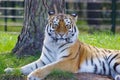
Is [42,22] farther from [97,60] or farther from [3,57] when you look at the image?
[97,60]

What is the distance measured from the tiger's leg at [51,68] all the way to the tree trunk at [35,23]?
1.38m

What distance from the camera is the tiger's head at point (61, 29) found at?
6.05 meters

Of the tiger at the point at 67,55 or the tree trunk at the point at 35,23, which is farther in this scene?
the tree trunk at the point at 35,23

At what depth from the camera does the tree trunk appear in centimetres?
743

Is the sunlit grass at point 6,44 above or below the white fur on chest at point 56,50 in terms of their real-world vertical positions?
below

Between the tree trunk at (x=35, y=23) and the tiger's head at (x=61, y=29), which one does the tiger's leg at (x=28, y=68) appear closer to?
the tiger's head at (x=61, y=29)

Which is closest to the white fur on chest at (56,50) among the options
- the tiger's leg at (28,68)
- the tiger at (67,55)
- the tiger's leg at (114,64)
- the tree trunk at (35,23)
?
the tiger at (67,55)

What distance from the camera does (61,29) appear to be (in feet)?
19.8

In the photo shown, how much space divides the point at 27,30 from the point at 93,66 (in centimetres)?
147

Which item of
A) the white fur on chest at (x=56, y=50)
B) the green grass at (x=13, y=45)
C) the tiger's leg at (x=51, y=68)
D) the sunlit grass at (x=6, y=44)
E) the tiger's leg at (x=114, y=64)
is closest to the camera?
the tiger's leg at (x=51, y=68)

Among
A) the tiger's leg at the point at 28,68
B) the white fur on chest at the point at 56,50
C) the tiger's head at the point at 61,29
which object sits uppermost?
the tiger's head at the point at 61,29

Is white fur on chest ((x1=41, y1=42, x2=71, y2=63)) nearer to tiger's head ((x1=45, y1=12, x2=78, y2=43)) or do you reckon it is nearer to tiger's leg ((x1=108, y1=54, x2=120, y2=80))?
tiger's head ((x1=45, y1=12, x2=78, y2=43))

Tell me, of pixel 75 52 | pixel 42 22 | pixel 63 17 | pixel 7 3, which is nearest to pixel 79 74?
pixel 75 52

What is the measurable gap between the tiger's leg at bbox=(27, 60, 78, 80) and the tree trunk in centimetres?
138
